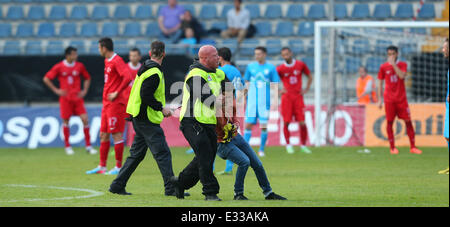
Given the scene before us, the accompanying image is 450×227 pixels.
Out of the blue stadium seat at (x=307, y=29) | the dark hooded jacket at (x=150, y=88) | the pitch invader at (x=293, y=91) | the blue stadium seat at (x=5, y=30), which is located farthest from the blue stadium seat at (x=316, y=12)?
the dark hooded jacket at (x=150, y=88)

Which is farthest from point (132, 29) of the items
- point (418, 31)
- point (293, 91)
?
point (418, 31)

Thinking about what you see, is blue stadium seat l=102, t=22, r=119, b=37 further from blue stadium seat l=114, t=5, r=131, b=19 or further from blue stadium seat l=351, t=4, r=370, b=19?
blue stadium seat l=351, t=4, r=370, b=19

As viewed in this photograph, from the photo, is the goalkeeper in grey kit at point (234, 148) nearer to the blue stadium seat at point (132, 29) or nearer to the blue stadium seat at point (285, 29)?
the blue stadium seat at point (285, 29)

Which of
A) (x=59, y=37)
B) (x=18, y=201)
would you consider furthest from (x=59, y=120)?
(x=18, y=201)

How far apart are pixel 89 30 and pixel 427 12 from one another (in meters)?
10.7

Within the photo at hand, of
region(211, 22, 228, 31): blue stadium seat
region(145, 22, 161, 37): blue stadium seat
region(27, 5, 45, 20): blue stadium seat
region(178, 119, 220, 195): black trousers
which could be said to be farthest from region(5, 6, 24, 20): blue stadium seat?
region(178, 119, 220, 195): black trousers

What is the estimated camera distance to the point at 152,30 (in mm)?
24969

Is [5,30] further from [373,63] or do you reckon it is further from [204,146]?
[204,146]

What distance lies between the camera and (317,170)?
14.0 m

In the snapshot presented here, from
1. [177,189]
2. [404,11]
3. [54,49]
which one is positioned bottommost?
[177,189]

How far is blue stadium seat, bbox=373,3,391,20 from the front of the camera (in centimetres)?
2484

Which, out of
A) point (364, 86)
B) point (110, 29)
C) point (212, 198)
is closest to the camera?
point (212, 198)

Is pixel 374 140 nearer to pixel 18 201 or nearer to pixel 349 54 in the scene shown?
pixel 349 54
